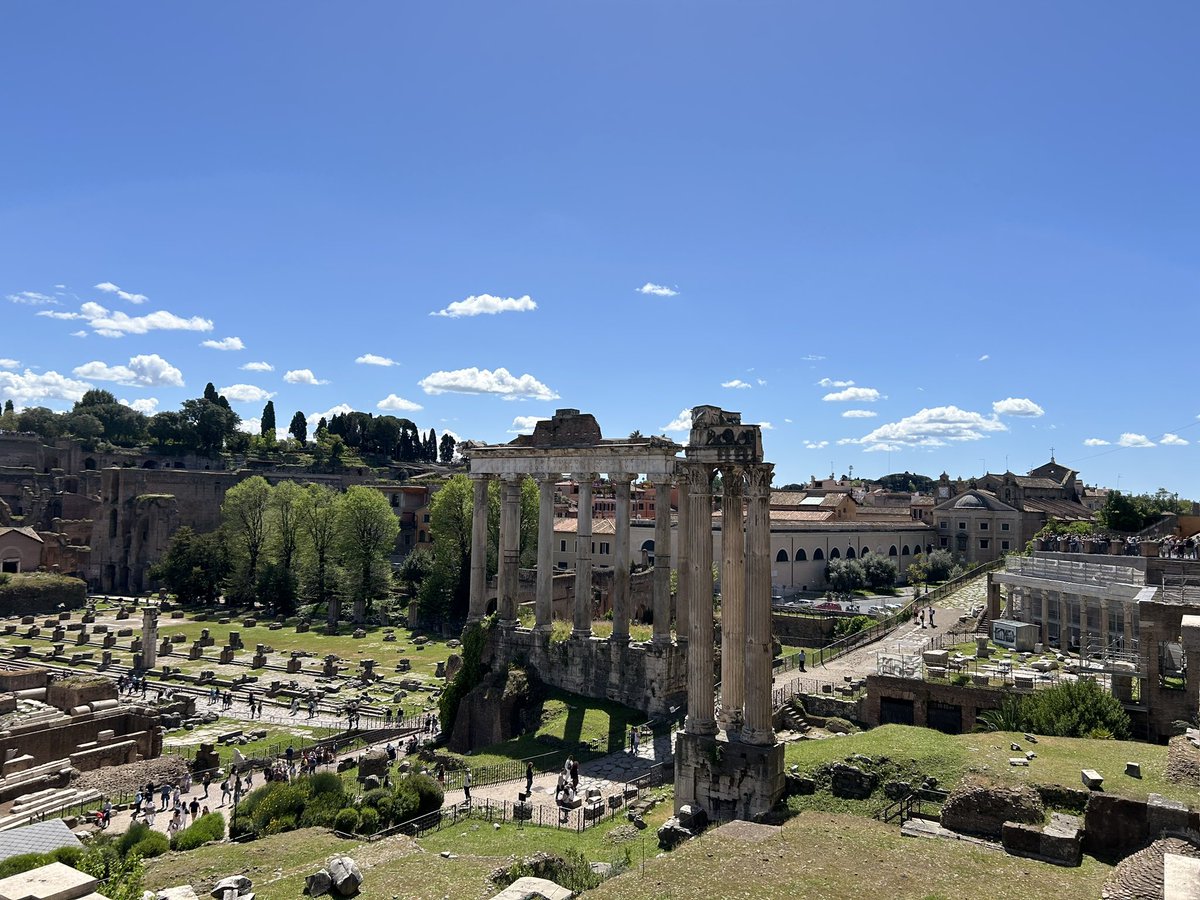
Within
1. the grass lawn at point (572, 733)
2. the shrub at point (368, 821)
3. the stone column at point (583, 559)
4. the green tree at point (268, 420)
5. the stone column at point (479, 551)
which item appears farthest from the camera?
the green tree at point (268, 420)

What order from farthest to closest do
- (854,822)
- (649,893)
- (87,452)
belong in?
(87,452) → (854,822) → (649,893)

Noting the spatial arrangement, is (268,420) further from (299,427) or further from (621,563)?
(621,563)

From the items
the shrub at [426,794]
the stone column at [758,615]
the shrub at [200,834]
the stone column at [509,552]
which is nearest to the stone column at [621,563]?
the stone column at [509,552]

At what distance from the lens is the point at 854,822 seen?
14602 millimetres

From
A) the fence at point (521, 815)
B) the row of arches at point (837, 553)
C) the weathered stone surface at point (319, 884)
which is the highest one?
the row of arches at point (837, 553)

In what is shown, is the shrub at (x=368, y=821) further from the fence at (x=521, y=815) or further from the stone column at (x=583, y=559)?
the stone column at (x=583, y=559)

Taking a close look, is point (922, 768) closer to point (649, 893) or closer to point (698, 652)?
point (698, 652)

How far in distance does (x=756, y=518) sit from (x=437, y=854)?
29.8 ft

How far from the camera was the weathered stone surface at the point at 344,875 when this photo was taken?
13211 millimetres

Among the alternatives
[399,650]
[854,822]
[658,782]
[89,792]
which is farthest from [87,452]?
[854,822]

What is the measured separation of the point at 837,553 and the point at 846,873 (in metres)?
55.1

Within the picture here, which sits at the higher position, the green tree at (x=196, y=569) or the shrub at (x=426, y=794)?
the green tree at (x=196, y=569)

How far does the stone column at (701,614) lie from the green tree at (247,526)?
5668cm

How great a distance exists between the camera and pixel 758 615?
16.9 m
